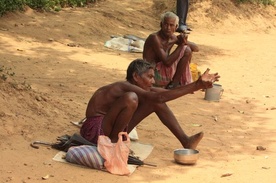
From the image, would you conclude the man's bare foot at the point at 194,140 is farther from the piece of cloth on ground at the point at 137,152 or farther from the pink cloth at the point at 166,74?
the pink cloth at the point at 166,74

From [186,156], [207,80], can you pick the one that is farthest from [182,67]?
[207,80]

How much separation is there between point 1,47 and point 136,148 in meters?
4.99

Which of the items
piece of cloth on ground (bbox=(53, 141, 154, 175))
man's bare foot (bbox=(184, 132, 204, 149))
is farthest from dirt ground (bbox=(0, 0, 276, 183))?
man's bare foot (bbox=(184, 132, 204, 149))

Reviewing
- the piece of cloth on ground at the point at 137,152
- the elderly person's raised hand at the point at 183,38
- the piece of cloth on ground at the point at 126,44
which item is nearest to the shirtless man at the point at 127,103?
the piece of cloth on ground at the point at 137,152

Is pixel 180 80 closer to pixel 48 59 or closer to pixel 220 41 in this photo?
pixel 48 59

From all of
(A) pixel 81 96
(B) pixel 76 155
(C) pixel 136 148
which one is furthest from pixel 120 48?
(B) pixel 76 155

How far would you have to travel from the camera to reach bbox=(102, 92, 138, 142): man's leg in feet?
20.0

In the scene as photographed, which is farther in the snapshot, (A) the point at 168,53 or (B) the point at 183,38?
(A) the point at 168,53

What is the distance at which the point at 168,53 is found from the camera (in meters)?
9.05

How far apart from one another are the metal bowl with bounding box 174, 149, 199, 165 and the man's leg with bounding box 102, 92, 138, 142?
59 centimetres

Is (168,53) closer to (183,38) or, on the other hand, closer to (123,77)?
(183,38)

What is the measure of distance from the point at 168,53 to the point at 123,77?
1.30 metres

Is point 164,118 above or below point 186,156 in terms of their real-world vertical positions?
above

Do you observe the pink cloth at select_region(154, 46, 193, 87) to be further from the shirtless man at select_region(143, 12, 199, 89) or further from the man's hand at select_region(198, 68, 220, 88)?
the man's hand at select_region(198, 68, 220, 88)
